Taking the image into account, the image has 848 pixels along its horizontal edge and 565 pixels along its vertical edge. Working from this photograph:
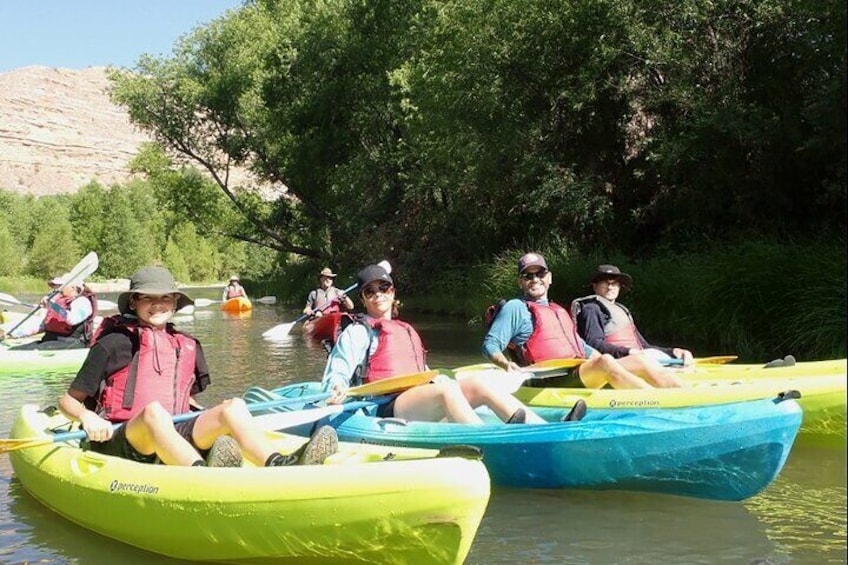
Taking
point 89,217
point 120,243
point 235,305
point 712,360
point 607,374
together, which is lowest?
point 235,305

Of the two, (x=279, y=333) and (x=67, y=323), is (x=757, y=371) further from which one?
(x=279, y=333)

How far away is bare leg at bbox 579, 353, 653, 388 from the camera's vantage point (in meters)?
5.52

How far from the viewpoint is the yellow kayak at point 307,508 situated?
10.0 feet

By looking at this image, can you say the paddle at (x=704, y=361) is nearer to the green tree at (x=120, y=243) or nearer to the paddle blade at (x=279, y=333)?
the paddle blade at (x=279, y=333)

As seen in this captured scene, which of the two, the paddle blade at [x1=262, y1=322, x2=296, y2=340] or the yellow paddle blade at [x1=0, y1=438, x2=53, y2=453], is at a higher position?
the yellow paddle blade at [x1=0, y1=438, x2=53, y2=453]

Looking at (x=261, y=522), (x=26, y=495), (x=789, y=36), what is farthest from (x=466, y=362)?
(x=261, y=522)

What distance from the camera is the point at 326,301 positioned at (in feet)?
46.0

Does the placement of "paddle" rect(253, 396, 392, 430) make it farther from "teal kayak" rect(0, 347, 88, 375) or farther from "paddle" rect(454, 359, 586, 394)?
"teal kayak" rect(0, 347, 88, 375)

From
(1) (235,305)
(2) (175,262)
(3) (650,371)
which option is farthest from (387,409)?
(2) (175,262)

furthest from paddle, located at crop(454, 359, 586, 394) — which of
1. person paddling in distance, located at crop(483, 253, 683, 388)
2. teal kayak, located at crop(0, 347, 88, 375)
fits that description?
teal kayak, located at crop(0, 347, 88, 375)

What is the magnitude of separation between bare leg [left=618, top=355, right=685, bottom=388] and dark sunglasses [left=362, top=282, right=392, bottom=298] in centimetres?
172

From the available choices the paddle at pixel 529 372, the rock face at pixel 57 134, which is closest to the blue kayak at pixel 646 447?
the paddle at pixel 529 372

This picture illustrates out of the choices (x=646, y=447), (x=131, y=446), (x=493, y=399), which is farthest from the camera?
(x=493, y=399)

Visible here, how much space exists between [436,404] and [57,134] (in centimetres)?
13733
